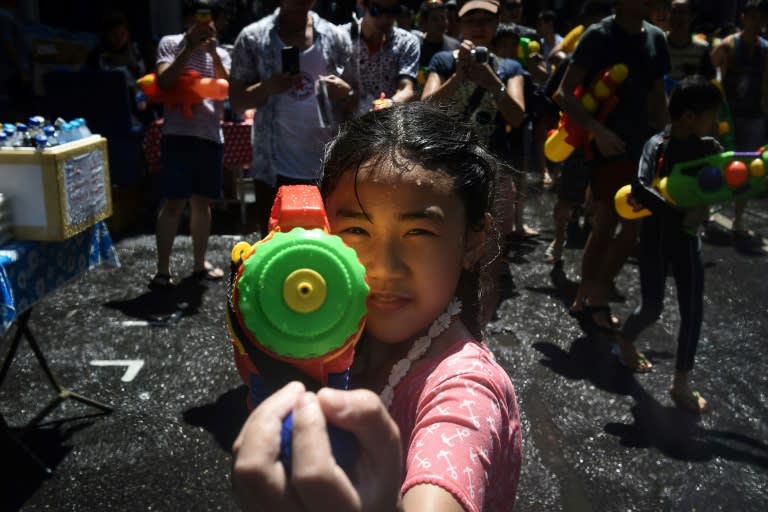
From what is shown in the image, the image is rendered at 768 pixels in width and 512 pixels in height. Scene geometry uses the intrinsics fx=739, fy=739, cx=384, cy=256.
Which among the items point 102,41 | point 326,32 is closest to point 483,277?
point 326,32

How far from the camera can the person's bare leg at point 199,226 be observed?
496cm

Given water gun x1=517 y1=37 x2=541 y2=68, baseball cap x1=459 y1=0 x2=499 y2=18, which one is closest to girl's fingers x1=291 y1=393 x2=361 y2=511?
baseball cap x1=459 y1=0 x2=499 y2=18

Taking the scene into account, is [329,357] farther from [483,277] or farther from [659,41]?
[659,41]

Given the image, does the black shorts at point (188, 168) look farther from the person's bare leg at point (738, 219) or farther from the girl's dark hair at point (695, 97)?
the person's bare leg at point (738, 219)

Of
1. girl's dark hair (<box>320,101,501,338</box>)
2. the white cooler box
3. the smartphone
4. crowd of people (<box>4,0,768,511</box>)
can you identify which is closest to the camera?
crowd of people (<box>4,0,768,511</box>)

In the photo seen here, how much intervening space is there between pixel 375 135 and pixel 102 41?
6.21 metres

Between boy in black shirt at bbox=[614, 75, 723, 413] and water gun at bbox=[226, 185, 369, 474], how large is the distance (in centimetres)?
301

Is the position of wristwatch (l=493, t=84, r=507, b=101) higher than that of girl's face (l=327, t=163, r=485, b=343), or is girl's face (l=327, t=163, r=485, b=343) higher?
girl's face (l=327, t=163, r=485, b=343)

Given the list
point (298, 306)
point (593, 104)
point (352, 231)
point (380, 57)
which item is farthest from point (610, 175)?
point (298, 306)

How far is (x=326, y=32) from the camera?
3.72m

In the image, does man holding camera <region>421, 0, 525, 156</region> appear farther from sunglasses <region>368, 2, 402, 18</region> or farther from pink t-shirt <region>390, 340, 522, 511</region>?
pink t-shirt <region>390, 340, 522, 511</region>

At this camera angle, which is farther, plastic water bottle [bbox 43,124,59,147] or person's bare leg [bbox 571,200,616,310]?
person's bare leg [bbox 571,200,616,310]

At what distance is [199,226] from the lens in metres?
5.07

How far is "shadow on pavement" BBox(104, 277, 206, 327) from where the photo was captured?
4.58 meters
